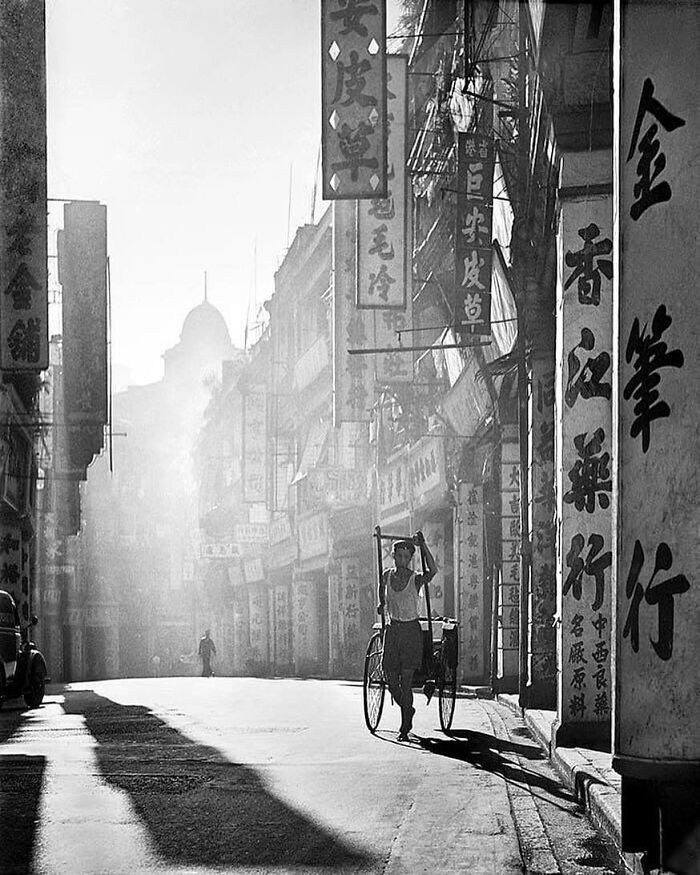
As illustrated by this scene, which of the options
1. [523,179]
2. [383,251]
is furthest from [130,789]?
[383,251]

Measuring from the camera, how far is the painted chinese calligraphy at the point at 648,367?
18.6 ft

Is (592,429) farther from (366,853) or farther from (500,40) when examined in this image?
(500,40)

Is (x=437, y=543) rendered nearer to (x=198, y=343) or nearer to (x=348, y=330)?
(x=348, y=330)

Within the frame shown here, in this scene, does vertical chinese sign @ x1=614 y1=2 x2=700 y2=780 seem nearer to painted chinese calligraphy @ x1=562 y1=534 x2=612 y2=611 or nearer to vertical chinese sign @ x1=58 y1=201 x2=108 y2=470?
painted chinese calligraphy @ x1=562 y1=534 x2=612 y2=611

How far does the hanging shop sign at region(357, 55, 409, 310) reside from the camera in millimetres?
19906

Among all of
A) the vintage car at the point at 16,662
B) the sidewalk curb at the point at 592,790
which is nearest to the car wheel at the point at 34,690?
the vintage car at the point at 16,662

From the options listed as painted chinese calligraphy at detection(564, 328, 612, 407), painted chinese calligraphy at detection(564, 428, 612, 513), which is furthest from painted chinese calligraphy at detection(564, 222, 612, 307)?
painted chinese calligraphy at detection(564, 428, 612, 513)

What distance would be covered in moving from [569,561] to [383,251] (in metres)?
9.94

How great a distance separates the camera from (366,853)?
7.29 m

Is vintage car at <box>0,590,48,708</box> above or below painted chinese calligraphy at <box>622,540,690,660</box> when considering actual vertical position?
below

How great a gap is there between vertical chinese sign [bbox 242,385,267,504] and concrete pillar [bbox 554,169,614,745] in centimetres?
3581

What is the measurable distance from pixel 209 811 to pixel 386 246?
12.5 meters

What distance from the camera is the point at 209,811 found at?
8.64 meters

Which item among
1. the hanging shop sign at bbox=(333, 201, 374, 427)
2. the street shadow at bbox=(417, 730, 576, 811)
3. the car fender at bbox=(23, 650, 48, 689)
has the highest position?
the hanging shop sign at bbox=(333, 201, 374, 427)
